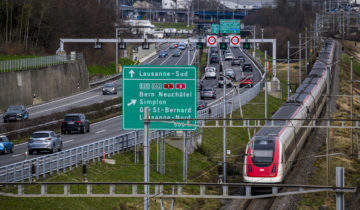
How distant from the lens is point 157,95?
29219mm

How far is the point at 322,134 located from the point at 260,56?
6349 centimetres

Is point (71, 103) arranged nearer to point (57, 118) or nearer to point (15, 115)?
point (57, 118)

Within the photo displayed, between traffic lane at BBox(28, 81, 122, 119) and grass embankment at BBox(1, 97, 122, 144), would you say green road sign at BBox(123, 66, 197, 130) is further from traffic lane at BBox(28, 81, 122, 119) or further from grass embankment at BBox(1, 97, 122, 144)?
traffic lane at BBox(28, 81, 122, 119)

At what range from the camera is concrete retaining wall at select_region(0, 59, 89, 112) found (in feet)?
212

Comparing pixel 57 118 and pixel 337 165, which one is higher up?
pixel 57 118

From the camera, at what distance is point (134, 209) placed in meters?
31.3

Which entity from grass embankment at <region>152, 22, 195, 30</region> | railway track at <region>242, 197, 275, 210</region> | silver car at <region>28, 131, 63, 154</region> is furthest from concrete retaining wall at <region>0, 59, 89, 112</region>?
grass embankment at <region>152, 22, 195, 30</region>

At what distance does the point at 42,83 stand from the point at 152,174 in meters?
36.9

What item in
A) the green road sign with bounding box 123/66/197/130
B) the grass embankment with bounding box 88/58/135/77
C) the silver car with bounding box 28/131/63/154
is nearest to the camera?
the green road sign with bounding box 123/66/197/130

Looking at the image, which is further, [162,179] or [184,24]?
[184,24]

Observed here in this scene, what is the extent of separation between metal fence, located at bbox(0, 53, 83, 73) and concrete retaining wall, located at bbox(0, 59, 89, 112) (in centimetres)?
58

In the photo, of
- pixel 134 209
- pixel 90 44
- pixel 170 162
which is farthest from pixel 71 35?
pixel 134 209

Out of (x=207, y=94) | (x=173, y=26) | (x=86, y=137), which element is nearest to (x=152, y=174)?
(x=86, y=137)

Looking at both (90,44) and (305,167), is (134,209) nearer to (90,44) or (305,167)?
(305,167)
